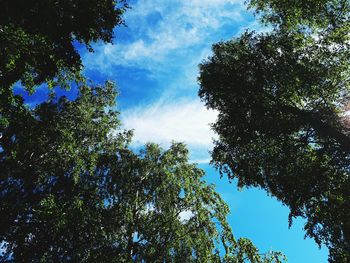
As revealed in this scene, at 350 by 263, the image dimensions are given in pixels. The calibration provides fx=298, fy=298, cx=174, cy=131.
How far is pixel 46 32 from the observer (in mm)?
11156

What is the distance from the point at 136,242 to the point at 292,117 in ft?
36.1

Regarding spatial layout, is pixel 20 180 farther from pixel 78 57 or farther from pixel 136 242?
pixel 78 57

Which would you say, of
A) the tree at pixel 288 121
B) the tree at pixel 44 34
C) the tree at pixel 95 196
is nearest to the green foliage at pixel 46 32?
the tree at pixel 44 34

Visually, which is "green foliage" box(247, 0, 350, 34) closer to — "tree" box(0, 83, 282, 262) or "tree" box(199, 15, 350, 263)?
"tree" box(199, 15, 350, 263)

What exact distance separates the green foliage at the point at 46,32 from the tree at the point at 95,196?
3.28 metres

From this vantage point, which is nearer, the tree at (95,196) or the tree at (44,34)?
the tree at (44,34)

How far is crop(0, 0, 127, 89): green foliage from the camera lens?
832 cm

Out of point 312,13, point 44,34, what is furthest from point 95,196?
point 312,13

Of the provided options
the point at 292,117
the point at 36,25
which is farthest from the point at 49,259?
the point at 292,117

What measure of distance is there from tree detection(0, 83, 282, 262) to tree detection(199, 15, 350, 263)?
3401mm

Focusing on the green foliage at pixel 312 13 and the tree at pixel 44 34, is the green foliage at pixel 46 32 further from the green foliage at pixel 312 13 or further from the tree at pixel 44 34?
the green foliage at pixel 312 13

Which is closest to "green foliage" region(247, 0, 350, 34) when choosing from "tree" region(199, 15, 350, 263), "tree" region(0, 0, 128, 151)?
"tree" region(199, 15, 350, 263)

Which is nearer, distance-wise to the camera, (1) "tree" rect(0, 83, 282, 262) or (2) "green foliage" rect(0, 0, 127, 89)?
(2) "green foliage" rect(0, 0, 127, 89)

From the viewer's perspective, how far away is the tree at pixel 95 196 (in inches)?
583
